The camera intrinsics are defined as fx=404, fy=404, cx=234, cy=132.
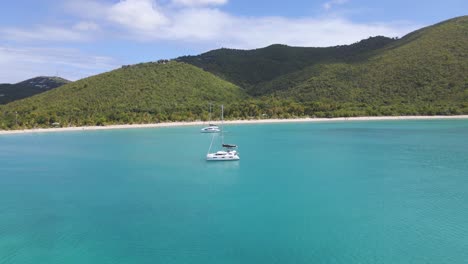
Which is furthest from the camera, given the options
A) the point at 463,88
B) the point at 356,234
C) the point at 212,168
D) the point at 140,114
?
the point at 463,88

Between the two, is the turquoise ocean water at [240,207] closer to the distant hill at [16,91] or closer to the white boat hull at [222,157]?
the white boat hull at [222,157]

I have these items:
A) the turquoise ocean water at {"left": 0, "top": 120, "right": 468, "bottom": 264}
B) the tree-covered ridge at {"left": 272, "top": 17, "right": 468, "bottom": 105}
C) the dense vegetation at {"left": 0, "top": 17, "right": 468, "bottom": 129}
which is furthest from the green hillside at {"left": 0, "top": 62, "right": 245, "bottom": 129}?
the turquoise ocean water at {"left": 0, "top": 120, "right": 468, "bottom": 264}

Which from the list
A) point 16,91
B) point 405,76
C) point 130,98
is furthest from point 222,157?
point 16,91

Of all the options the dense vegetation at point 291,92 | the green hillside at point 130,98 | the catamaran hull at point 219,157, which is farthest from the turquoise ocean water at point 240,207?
the dense vegetation at point 291,92

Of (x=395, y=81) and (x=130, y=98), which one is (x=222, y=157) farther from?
(x=395, y=81)

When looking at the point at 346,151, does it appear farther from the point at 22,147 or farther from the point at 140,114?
the point at 140,114

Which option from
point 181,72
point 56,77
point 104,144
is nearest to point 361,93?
point 181,72
